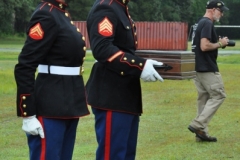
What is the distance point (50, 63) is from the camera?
14.4ft

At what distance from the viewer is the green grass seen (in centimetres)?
810

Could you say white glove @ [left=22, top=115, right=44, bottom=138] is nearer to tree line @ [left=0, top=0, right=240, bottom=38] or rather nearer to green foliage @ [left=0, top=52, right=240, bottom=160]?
green foliage @ [left=0, top=52, right=240, bottom=160]

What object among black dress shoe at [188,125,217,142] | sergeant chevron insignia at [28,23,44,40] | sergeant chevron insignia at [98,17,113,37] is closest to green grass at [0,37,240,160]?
black dress shoe at [188,125,217,142]

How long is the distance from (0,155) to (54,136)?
3.68 meters

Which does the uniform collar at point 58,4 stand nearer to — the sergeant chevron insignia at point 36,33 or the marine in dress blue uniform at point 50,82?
the marine in dress blue uniform at point 50,82

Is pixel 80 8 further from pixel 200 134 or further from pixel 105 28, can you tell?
pixel 105 28

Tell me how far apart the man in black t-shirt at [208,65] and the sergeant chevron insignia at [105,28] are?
4.22 meters

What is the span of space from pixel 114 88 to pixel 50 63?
539 mm

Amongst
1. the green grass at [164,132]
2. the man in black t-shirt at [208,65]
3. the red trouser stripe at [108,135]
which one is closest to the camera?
the red trouser stripe at [108,135]

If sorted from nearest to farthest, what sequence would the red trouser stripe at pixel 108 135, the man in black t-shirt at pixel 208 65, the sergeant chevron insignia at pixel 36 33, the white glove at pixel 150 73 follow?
1. the sergeant chevron insignia at pixel 36 33
2. the white glove at pixel 150 73
3. the red trouser stripe at pixel 108 135
4. the man in black t-shirt at pixel 208 65

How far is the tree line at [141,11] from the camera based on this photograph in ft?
182

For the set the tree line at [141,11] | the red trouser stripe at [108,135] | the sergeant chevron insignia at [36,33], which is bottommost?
the tree line at [141,11]

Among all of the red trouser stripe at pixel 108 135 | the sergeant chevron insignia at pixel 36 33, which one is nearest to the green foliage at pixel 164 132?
the red trouser stripe at pixel 108 135

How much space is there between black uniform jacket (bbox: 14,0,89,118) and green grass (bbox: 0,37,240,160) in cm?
331
